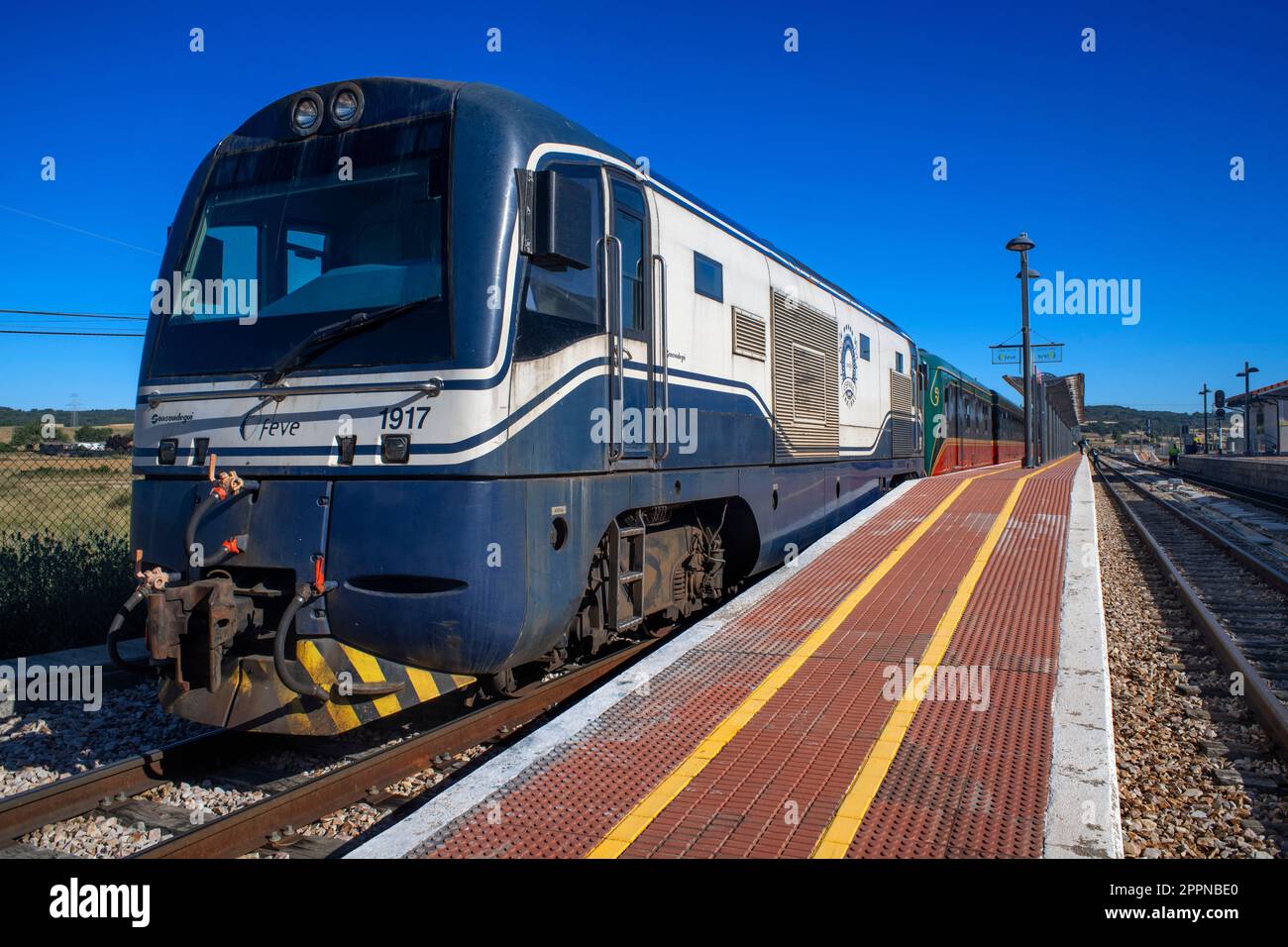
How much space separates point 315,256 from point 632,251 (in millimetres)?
1913

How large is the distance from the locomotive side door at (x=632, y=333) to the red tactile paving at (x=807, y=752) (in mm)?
1364

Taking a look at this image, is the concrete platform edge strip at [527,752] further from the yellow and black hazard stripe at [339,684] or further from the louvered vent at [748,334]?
the louvered vent at [748,334]

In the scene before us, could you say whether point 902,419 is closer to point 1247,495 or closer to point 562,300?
point 562,300

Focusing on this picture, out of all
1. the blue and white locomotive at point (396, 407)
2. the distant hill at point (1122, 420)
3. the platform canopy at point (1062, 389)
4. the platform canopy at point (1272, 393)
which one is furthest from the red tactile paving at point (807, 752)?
the distant hill at point (1122, 420)

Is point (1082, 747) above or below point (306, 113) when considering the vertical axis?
below

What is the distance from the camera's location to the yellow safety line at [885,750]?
3.20 metres

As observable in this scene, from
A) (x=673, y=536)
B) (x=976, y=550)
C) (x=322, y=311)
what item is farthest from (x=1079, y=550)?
(x=322, y=311)

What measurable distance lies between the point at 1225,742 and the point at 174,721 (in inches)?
253

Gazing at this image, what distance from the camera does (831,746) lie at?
401 cm

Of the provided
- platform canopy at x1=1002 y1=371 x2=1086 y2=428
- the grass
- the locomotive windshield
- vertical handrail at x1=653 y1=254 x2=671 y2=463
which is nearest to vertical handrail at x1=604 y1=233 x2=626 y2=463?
vertical handrail at x1=653 y1=254 x2=671 y2=463

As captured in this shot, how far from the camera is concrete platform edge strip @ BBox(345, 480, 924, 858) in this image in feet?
10.5

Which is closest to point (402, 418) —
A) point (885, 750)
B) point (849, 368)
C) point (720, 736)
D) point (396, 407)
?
point (396, 407)

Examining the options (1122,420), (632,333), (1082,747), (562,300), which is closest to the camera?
(1082,747)

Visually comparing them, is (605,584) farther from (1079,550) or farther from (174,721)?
(1079,550)
